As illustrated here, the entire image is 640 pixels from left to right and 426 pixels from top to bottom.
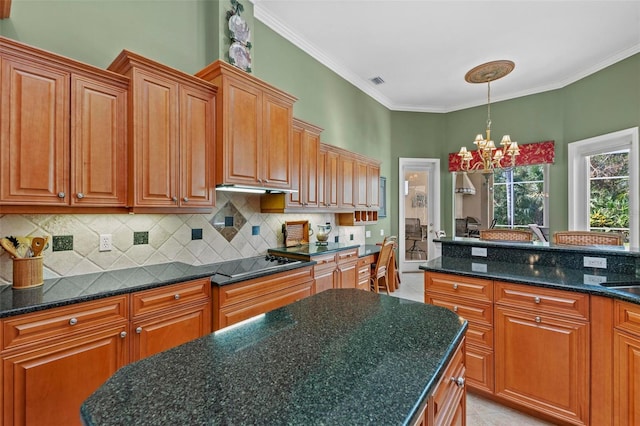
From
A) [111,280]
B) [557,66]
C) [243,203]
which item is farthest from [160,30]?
[557,66]

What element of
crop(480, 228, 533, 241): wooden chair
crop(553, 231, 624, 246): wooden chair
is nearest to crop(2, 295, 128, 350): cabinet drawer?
crop(480, 228, 533, 241): wooden chair

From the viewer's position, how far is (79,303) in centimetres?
149

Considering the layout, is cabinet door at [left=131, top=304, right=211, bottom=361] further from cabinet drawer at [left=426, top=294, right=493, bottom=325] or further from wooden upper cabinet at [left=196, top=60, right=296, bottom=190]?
cabinet drawer at [left=426, top=294, right=493, bottom=325]

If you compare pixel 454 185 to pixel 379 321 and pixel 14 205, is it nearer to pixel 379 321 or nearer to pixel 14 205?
pixel 379 321

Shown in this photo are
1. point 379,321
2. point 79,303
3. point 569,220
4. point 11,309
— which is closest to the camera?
point 379,321

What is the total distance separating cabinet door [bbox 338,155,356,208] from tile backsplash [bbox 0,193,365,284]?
1.13 meters

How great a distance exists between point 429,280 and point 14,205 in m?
2.71

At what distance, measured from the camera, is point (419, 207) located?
5988 mm

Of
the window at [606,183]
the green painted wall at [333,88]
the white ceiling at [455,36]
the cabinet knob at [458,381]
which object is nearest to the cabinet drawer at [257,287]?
the cabinet knob at [458,381]

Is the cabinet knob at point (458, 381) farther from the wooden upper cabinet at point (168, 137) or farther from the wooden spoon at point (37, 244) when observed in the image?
the wooden spoon at point (37, 244)

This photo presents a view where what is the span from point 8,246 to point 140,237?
752 millimetres

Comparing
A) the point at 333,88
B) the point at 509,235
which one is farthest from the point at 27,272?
the point at 333,88

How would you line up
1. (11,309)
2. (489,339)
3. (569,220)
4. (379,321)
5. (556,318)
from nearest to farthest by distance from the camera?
(379,321), (11,309), (556,318), (489,339), (569,220)

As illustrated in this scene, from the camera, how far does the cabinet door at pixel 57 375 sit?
1.31m
